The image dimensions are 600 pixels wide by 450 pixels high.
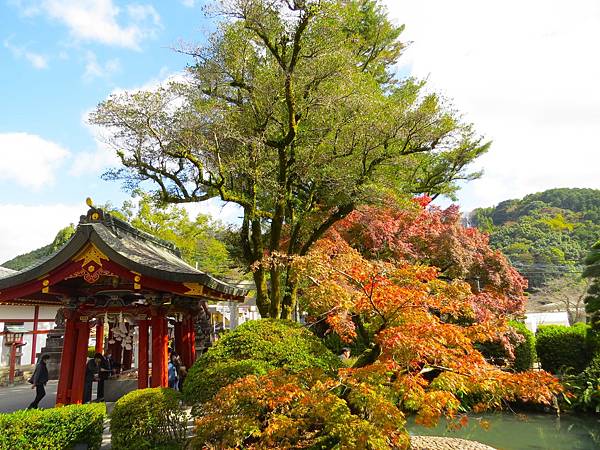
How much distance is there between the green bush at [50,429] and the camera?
624 centimetres

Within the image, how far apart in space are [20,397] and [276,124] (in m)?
12.1

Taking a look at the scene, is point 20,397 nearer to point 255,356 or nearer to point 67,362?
point 67,362

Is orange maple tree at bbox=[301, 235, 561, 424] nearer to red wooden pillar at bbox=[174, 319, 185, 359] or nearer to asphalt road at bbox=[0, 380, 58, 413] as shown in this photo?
red wooden pillar at bbox=[174, 319, 185, 359]

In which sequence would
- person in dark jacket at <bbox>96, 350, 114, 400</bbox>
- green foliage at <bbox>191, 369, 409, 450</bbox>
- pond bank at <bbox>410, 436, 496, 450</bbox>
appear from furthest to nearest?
person in dark jacket at <bbox>96, 350, 114, 400</bbox> < pond bank at <bbox>410, 436, 496, 450</bbox> < green foliage at <bbox>191, 369, 409, 450</bbox>

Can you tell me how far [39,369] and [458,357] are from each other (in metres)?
9.96

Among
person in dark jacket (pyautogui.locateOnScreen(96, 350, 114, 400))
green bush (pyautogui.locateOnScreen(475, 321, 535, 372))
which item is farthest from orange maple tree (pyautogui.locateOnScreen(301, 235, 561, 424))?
green bush (pyautogui.locateOnScreen(475, 321, 535, 372))

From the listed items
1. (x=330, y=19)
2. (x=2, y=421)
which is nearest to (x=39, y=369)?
(x=2, y=421)

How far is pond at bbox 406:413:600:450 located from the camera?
34.1 feet

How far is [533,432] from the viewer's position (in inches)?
454

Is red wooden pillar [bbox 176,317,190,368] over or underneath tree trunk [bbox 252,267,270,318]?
underneath

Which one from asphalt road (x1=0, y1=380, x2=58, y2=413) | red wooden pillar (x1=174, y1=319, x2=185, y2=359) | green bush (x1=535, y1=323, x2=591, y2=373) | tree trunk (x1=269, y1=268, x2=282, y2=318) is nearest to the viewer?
tree trunk (x1=269, y1=268, x2=282, y2=318)

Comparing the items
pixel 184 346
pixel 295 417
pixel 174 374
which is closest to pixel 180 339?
pixel 184 346

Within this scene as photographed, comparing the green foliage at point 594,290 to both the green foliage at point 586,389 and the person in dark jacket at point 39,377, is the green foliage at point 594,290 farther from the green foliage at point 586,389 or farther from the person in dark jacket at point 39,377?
the person in dark jacket at point 39,377

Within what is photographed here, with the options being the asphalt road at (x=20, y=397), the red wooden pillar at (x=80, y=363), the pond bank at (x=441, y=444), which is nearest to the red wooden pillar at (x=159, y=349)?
the red wooden pillar at (x=80, y=363)
